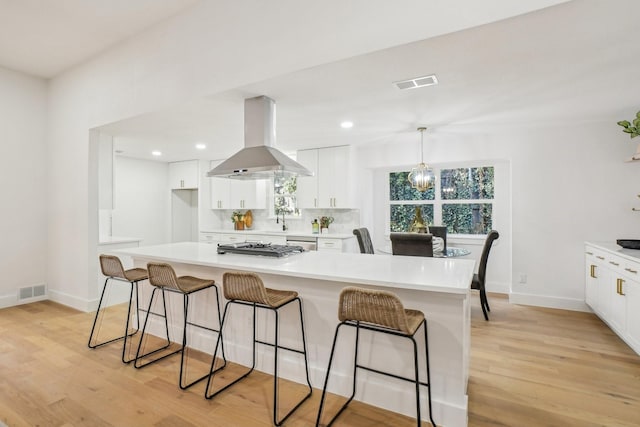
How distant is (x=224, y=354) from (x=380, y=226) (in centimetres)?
373

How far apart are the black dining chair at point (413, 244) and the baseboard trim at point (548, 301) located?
1991 millimetres

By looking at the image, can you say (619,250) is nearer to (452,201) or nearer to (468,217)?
(468,217)

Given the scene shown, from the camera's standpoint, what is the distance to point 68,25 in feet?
11.4

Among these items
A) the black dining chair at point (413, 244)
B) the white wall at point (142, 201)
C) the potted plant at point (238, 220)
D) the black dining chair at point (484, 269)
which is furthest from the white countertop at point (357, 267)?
the white wall at point (142, 201)

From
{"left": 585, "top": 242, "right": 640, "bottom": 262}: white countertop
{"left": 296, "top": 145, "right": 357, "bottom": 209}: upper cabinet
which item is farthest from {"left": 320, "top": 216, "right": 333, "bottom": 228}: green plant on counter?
{"left": 585, "top": 242, "right": 640, "bottom": 262}: white countertop

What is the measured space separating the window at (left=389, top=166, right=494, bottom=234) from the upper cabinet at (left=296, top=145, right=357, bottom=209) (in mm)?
875

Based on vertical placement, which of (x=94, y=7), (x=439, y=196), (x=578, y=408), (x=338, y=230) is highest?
(x=94, y=7)

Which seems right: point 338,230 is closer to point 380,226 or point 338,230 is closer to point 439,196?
point 380,226

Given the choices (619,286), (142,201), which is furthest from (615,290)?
(142,201)

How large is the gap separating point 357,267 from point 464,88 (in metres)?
1.84

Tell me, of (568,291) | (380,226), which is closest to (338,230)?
(380,226)

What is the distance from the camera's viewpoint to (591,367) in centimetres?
271

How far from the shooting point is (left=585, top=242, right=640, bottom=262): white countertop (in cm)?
291

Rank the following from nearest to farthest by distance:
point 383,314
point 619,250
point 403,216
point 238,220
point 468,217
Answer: point 383,314 → point 619,250 → point 468,217 → point 403,216 → point 238,220
